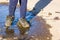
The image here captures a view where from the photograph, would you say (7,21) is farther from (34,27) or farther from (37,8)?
(37,8)

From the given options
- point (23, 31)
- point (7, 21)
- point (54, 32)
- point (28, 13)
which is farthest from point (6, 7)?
point (54, 32)

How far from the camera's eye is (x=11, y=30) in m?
4.91

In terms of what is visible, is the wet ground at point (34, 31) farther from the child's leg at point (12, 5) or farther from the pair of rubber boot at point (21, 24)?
the child's leg at point (12, 5)

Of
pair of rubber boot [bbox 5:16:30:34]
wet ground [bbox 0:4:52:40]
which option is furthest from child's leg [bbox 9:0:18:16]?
wet ground [bbox 0:4:52:40]

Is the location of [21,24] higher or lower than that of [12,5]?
lower

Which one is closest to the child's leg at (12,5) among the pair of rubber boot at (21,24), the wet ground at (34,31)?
the pair of rubber boot at (21,24)

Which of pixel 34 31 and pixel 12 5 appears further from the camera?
pixel 12 5

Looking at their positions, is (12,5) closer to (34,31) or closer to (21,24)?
(21,24)

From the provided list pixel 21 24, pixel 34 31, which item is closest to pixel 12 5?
pixel 21 24

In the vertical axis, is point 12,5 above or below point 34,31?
above

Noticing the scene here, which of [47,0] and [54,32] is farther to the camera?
[47,0]

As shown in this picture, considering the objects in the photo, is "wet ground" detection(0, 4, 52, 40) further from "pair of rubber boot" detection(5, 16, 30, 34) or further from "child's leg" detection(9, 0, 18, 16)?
"child's leg" detection(9, 0, 18, 16)

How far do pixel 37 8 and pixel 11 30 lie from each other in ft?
5.80

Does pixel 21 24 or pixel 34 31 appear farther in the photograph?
pixel 21 24
